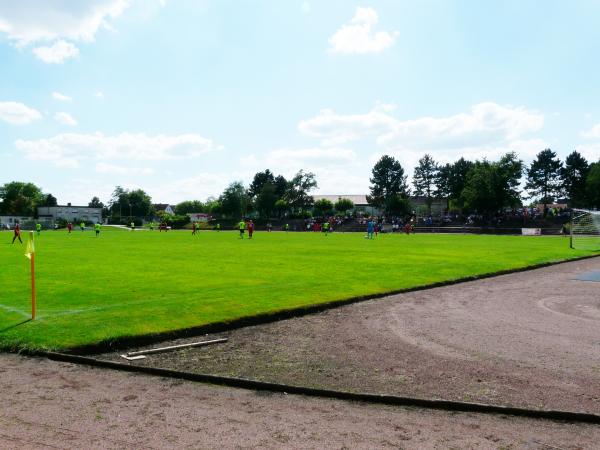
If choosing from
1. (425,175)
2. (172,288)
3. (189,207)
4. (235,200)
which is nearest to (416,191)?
(425,175)

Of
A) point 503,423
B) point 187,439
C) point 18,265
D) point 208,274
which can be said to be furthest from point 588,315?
point 18,265

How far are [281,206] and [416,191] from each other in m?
36.9

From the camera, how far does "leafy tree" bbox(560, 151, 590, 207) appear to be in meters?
108

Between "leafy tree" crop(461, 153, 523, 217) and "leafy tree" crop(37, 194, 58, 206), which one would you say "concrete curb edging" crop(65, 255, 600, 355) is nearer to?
"leafy tree" crop(461, 153, 523, 217)

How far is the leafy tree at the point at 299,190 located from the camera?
135875 millimetres

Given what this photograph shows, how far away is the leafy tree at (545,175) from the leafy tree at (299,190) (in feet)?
184

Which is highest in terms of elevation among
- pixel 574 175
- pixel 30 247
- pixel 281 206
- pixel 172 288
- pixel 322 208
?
pixel 574 175

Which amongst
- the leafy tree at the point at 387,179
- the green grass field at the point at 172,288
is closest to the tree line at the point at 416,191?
the leafy tree at the point at 387,179

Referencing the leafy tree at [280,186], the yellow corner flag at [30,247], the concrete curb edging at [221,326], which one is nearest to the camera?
the concrete curb edging at [221,326]

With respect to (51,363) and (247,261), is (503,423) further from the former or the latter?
(247,261)

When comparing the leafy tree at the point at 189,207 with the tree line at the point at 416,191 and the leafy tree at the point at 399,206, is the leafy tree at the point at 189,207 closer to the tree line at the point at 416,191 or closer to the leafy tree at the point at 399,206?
the tree line at the point at 416,191

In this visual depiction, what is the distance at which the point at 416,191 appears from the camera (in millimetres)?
129750

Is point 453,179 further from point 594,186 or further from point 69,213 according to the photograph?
Result: point 69,213

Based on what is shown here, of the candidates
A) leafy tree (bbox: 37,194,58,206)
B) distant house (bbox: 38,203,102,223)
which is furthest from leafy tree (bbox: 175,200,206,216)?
leafy tree (bbox: 37,194,58,206)
